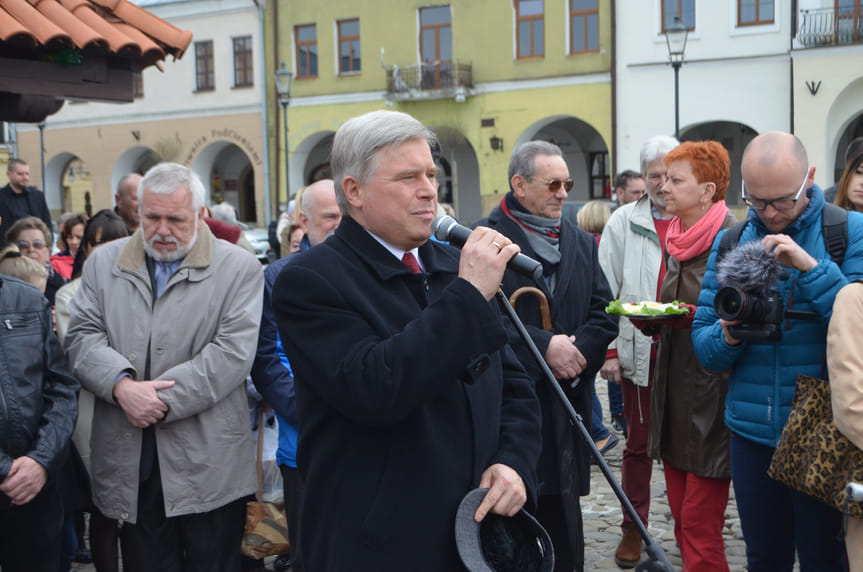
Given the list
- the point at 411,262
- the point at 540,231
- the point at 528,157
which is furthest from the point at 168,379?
the point at 528,157

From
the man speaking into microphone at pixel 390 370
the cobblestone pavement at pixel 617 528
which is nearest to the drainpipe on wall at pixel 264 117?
the cobblestone pavement at pixel 617 528

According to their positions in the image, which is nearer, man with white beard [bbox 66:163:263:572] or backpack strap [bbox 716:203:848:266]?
backpack strap [bbox 716:203:848:266]

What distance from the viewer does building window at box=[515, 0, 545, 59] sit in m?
24.7

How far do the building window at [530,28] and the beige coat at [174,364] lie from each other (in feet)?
73.9

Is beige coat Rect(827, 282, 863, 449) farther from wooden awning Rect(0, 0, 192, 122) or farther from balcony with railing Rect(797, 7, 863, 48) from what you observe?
balcony with railing Rect(797, 7, 863, 48)

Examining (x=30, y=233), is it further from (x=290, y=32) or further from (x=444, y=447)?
(x=290, y=32)

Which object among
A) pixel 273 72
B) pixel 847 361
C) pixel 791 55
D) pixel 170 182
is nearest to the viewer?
pixel 847 361

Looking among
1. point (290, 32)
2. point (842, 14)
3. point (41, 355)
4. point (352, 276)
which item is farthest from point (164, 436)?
point (290, 32)

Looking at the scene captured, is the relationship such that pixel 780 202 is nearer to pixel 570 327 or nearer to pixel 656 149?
pixel 570 327

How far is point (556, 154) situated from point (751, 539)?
2010mm

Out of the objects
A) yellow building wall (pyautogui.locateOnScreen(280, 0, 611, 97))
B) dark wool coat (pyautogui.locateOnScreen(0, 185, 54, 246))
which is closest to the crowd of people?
dark wool coat (pyautogui.locateOnScreen(0, 185, 54, 246))

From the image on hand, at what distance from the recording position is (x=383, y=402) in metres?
2.09

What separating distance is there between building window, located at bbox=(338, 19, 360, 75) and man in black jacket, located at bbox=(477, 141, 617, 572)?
79.1 ft

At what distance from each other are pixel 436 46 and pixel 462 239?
81.6 ft
